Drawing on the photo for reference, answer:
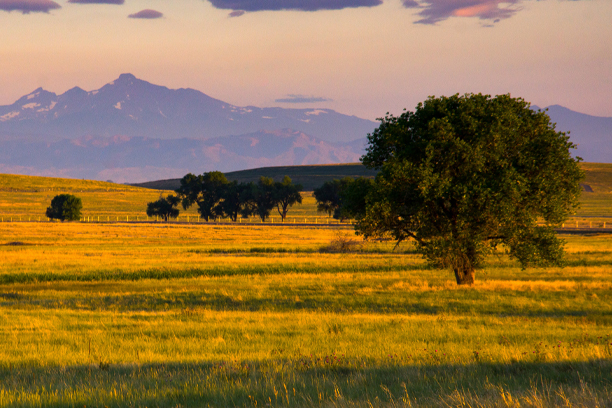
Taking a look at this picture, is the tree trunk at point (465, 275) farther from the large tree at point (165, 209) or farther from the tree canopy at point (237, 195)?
the large tree at point (165, 209)

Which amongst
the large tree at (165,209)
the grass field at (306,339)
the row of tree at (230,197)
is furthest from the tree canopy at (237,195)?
the grass field at (306,339)

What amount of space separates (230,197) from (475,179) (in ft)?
367

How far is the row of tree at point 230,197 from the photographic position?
443ft

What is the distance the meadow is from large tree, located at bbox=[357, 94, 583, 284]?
262cm

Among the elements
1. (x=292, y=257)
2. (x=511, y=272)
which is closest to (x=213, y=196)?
(x=292, y=257)

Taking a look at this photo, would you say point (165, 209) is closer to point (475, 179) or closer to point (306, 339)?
point (475, 179)

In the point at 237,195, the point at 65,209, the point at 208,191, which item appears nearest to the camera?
the point at 65,209

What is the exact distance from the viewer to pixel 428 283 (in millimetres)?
31000

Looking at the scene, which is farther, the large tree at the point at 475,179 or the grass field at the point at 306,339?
the large tree at the point at 475,179

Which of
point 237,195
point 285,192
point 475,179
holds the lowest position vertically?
point 475,179

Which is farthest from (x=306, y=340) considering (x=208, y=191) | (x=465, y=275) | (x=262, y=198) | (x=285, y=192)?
(x=208, y=191)

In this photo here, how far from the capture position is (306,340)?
14719mm

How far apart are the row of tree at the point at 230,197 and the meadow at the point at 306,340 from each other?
96379 mm

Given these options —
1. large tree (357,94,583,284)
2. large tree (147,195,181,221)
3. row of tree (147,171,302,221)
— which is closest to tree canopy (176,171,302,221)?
row of tree (147,171,302,221)
